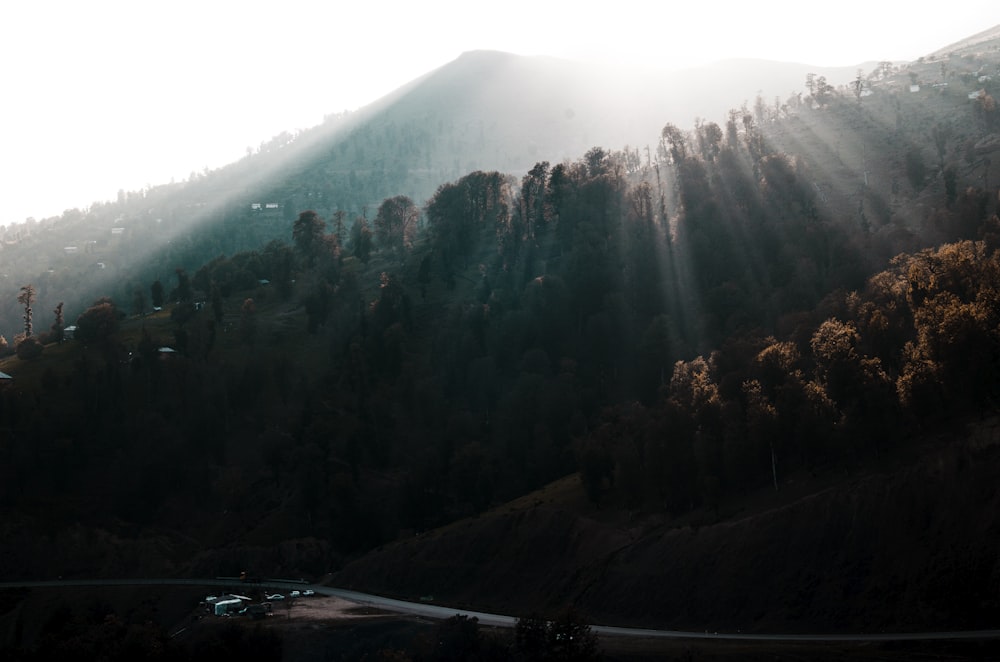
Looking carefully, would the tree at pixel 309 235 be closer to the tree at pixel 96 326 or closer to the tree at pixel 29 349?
the tree at pixel 96 326

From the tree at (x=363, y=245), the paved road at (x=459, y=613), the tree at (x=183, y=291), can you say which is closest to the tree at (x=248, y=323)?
the tree at (x=183, y=291)

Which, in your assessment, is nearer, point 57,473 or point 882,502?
point 882,502

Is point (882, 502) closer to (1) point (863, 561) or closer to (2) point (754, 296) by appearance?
(1) point (863, 561)

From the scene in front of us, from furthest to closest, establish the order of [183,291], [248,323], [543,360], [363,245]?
[363,245] < [183,291] < [248,323] < [543,360]

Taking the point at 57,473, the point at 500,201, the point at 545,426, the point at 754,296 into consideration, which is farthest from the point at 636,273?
the point at 57,473

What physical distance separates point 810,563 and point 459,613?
25.5m

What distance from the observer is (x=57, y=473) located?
108062mm

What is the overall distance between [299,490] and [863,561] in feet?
225

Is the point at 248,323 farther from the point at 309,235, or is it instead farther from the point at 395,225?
the point at 395,225

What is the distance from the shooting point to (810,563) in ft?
179

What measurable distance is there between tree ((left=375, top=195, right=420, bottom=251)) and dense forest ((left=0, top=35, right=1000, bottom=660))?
9588mm

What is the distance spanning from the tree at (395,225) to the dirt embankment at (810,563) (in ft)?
312

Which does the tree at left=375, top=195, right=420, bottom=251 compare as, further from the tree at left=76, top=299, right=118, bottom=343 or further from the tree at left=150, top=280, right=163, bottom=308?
the tree at left=76, top=299, right=118, bottom=343

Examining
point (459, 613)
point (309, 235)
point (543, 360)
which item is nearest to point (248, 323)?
point (309, 235)
